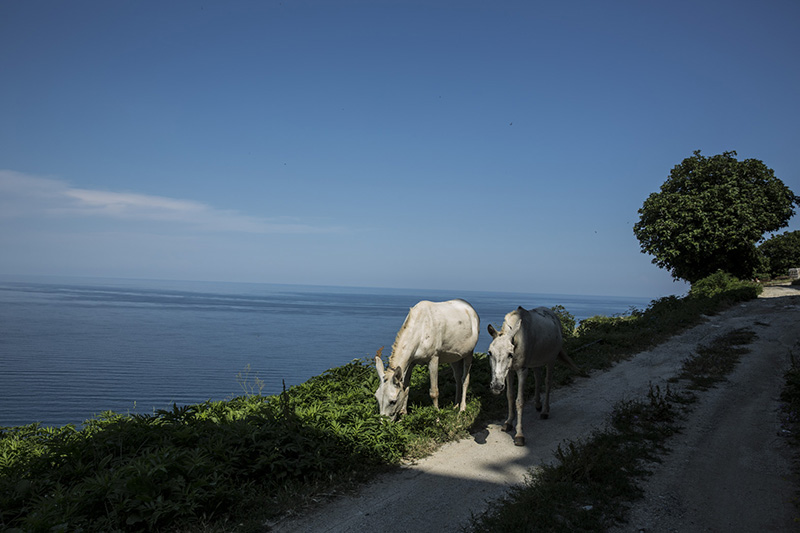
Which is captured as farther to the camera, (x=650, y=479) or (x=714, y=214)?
(x=714, y=214)

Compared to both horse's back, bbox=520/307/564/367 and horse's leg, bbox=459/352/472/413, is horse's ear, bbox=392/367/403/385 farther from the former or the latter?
horse's back, bbox=520/307/564/367

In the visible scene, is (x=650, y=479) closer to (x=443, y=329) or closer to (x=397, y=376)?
(x=397, y=376)

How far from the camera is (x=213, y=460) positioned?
6512 millimetres

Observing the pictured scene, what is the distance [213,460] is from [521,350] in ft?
20.5

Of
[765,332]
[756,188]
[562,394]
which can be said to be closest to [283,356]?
[562,394]

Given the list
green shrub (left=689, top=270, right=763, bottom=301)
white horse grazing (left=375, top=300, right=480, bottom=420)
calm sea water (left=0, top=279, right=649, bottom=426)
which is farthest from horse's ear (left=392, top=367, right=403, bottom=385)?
green shrub (left=689, top=270, right=763, bottom=301)

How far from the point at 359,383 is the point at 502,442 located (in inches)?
193

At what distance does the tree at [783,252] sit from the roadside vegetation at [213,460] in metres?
58.2

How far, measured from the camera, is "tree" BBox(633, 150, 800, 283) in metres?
30.7

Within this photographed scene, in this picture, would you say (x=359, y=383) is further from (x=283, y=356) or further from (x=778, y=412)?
(x=283, y=356)

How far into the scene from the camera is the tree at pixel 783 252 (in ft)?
170

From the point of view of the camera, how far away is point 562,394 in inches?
490

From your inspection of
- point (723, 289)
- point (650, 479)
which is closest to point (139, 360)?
point (650, 479)

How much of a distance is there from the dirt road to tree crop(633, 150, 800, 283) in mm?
22465
